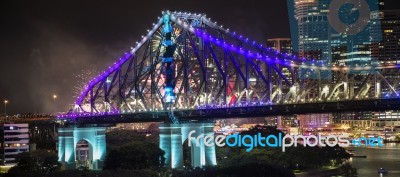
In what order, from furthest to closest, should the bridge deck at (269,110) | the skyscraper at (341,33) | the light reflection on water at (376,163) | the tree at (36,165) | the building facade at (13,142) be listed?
the skyscraper at (341,33), the building facade at (13,142), the light reflection on water at (376,163), the tree at (36,165), the bridge deck at (269,110)

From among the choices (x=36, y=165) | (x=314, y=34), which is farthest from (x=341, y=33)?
(x=36, y=165)

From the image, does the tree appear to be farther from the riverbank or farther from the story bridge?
the riverbank

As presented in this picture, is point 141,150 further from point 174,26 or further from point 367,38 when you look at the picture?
point 367,38

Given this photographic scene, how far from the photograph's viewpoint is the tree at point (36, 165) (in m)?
56.3

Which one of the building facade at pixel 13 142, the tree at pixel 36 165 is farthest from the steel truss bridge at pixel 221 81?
the building facade at pixel 13 142

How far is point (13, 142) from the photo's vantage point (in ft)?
260

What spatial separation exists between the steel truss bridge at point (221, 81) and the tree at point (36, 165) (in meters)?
5.27

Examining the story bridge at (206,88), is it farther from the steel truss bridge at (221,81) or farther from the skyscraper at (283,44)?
the skyscraper at (283,44)

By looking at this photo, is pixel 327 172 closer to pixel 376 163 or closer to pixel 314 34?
pixel 376 163

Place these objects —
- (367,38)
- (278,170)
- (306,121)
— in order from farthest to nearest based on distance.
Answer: (367,38) → (306,121) → (278,170)

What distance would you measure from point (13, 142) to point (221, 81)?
1063 inches

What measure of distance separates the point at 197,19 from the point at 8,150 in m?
27.1

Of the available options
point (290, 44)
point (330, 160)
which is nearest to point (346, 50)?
point (290, 44)

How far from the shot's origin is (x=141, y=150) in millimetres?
60188
